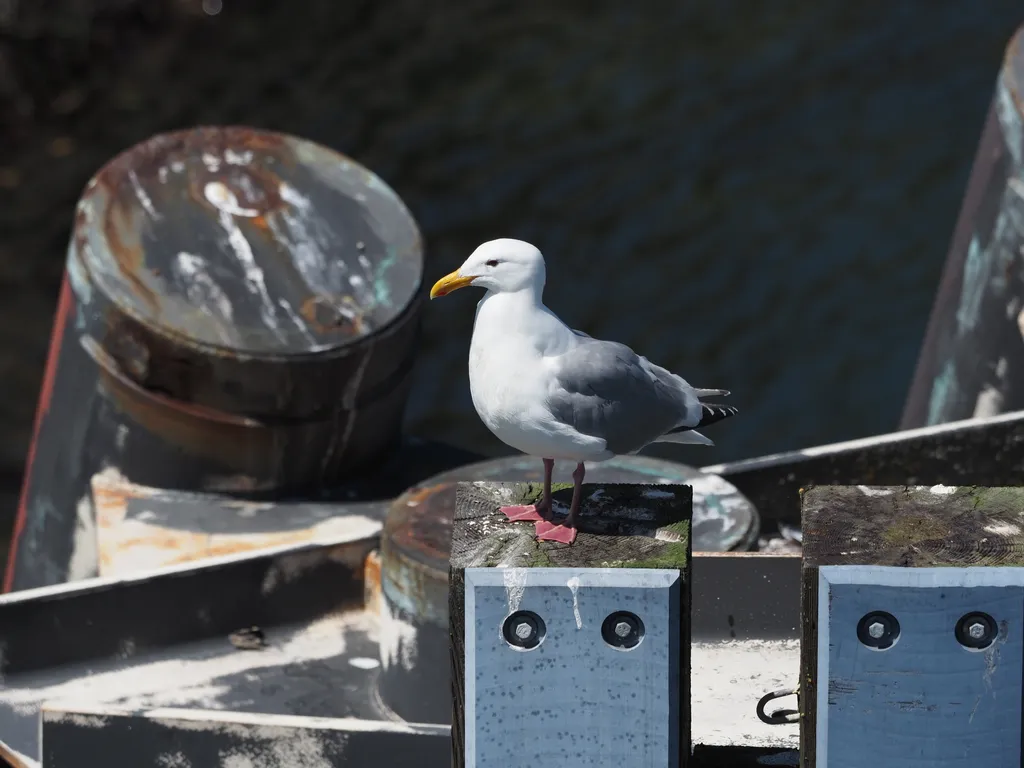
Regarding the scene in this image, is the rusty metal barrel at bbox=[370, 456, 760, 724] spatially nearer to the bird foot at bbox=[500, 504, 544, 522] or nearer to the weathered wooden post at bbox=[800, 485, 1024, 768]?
the bird foot at bbox=[500, 504, 544, 522]

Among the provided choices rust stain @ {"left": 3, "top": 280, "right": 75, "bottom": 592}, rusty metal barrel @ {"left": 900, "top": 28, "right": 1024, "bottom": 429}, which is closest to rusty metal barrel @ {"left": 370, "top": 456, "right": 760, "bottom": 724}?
rust stain @ {"left": 3, "top": 280, "right": 75, "bottom": 592}

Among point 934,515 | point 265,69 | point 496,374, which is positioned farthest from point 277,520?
point 265,69

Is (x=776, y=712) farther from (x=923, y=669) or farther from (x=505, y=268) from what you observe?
(x=505, y=268)

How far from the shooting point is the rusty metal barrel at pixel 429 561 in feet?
23.9

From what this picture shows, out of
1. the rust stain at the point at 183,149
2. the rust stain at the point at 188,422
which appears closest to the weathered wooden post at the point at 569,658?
the rust stain at the point at 188,422

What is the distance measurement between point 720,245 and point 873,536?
15.0 metres

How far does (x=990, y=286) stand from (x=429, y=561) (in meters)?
4.82

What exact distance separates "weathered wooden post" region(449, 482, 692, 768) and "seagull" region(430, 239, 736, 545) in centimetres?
37

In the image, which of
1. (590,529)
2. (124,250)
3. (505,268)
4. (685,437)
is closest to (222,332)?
(124,250)

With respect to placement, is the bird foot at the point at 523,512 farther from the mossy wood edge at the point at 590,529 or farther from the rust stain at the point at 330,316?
the rust stain at the point at 330,316

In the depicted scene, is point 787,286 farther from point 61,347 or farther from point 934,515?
point 934,515

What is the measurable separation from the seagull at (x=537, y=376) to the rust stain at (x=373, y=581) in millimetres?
3454

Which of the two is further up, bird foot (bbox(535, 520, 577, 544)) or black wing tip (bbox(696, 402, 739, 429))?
black wing tip (bbox(696, 402, 739, 429))

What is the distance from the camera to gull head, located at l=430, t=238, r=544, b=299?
4953 mm
